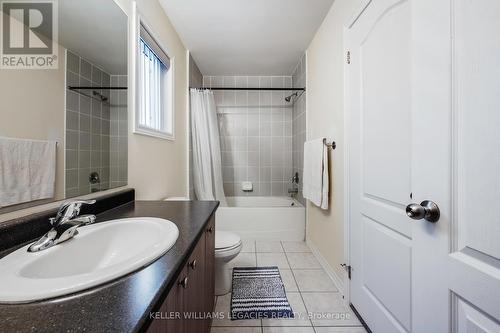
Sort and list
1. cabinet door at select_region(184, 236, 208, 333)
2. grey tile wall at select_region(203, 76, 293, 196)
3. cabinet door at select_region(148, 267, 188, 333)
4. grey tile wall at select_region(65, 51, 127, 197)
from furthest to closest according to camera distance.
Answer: grey tile wall at select_region(203, 76, 293, 196)
grey tile wall at select_region(65, 51, 127, 197)
cabinet door at select_region(184, 236, 208, 333)
cabinet door at select_region(148, 267, 188, 333)

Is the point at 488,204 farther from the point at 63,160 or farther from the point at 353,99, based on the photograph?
the point at 63,160

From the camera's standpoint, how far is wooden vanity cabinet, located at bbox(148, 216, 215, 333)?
0.57 metres

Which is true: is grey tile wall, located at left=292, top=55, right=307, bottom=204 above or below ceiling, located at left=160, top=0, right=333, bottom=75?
below

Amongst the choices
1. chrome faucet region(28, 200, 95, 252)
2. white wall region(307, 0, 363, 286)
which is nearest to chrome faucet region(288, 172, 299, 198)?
white wall region(307, 0, 363, 286)

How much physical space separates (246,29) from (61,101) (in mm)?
1880

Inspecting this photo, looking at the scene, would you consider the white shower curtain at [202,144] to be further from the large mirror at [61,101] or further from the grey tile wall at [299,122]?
the large mirror at [61,101]

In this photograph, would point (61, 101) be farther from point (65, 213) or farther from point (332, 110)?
point (332, 110)

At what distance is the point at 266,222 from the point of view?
9.01 ft

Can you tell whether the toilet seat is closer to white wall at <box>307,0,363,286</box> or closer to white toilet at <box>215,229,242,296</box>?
white toilet at <box>215,229,242,296</box>

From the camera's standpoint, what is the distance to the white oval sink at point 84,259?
1.51ft

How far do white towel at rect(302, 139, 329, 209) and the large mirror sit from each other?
1538 millimetres

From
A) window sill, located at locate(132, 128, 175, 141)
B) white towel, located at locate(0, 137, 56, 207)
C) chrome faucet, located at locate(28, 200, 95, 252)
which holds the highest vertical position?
window sill, located at locate(132, 128, 175, 141)

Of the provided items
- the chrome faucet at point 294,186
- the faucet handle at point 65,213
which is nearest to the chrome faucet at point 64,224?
the faucet handle at point 65,213

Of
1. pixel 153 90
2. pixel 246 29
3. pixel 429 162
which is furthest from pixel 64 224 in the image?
pixel 246 29
